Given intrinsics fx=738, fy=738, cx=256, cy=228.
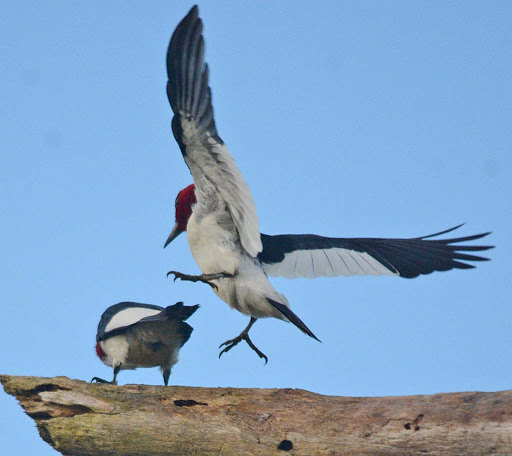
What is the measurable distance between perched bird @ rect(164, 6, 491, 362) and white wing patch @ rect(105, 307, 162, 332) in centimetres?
62

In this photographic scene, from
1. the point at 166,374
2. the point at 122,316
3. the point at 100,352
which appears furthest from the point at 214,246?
the point at 100,352

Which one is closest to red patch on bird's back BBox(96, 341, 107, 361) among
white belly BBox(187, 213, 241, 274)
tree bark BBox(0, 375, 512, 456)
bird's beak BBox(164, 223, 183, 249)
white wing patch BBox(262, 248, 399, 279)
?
bird's beak BBox(164, 223, 183, 249)

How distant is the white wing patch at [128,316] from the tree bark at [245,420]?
1.41 m

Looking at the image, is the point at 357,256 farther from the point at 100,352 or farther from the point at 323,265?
the point at 100,352

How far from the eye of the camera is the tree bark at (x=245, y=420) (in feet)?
14.5

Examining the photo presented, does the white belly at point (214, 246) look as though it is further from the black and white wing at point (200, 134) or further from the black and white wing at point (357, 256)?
the black and white wing at point (357, 256)

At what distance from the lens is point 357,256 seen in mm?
6336

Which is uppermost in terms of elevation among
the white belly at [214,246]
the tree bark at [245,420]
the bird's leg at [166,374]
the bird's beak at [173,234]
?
the bird's beak at [173,234]

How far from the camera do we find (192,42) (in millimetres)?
4730

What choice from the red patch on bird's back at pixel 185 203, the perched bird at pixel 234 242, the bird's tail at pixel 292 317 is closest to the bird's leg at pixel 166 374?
the perched bird at pixel 234 242

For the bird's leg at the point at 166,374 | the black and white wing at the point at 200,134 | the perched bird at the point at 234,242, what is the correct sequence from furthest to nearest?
the bird's leg at the point at 166,374, the perched bird at the point at 234,242, the black and white wing at the point at 200,134

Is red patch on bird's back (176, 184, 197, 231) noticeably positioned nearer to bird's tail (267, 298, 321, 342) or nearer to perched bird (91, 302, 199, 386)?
perched bird (91, 302, 199, 386)

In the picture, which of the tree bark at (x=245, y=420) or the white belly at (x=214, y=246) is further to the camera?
the white belly at (x=214, y=246)

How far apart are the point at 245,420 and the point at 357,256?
215cm
